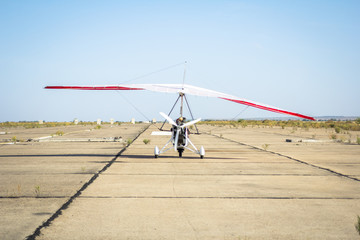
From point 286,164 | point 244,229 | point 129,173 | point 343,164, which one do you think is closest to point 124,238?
point 244,229

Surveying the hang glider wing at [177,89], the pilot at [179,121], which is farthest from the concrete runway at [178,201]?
the hang glider wing at [177,89]

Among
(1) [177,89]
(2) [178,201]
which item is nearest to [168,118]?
(1) [177,89]

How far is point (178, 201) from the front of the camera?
734 centimetres

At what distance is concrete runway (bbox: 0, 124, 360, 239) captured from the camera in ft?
17.7

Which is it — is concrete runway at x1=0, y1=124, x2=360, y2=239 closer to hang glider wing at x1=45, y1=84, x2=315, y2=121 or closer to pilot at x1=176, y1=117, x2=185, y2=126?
pilot at x1=176, y1=117, x2=185, y2=126

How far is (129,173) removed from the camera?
36.1 feet

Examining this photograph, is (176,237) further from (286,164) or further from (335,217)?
(286,164)

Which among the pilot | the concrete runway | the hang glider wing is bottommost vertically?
the concrete runway

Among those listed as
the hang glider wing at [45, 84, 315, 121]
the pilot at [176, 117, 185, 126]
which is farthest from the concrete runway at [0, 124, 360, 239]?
the hang glider wing at [45, 84, 315, 121]

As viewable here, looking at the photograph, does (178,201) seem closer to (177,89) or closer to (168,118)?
(168,118)

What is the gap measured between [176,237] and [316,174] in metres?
7.18

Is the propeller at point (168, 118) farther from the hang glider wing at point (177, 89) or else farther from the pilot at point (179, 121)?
the hang glider wing at point (177, 89)

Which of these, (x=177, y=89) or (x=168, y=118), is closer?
(x=168, y=118)

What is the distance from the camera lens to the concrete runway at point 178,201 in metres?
5.41
